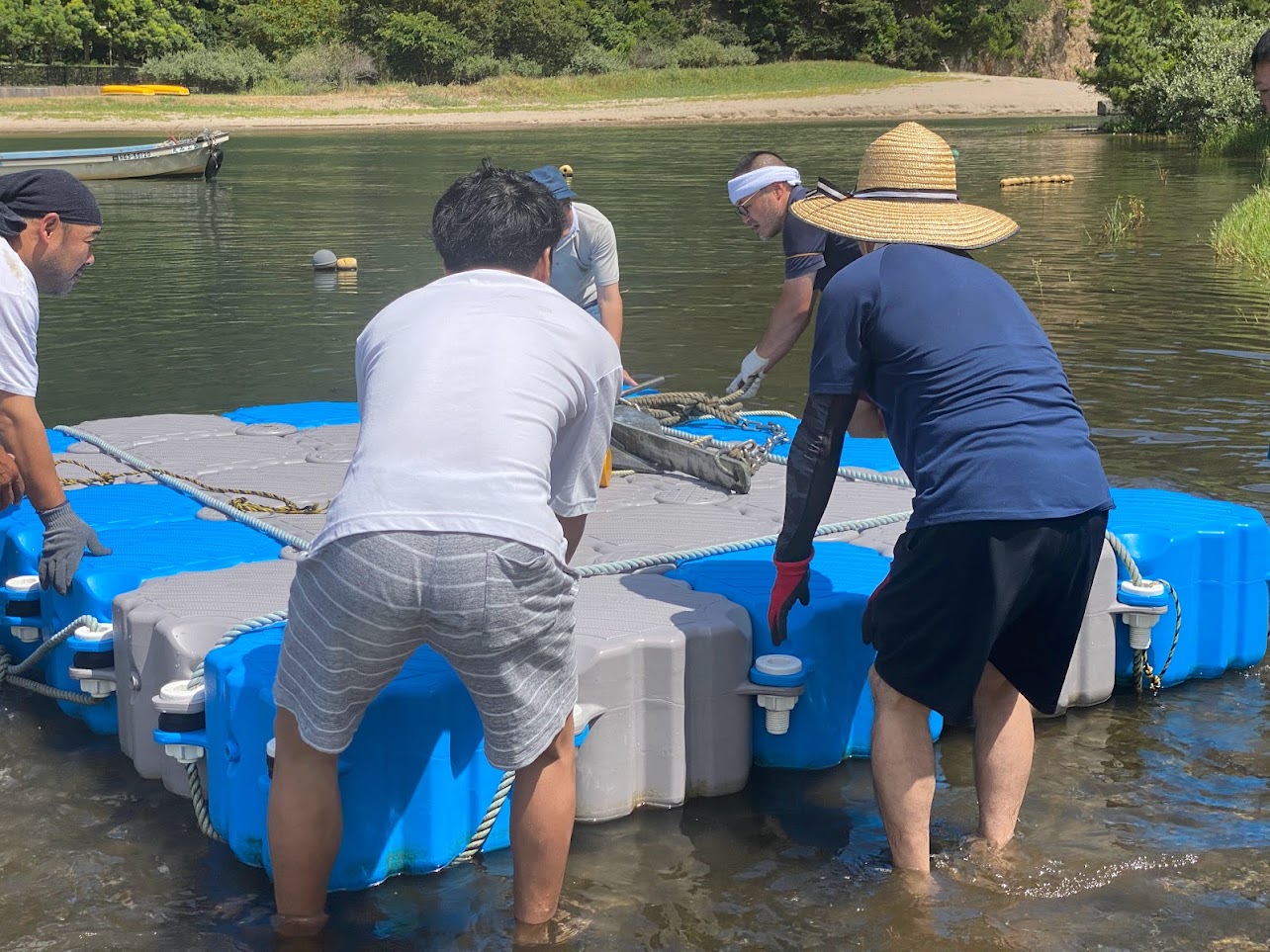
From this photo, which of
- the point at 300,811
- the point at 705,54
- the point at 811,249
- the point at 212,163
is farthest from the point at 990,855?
the point at 705,54

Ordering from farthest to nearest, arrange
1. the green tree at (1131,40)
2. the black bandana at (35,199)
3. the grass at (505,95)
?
the grass at (505,95) < the green tree at (1131,40) < the black bandana at (35,199)

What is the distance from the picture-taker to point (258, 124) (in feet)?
160

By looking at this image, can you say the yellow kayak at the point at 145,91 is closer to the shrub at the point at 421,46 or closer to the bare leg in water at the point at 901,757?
the shrub at the point at 421,46

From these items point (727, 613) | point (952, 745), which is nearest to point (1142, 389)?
point (952, 745)

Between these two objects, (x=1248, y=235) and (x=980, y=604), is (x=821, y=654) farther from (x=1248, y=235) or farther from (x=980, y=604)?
(x=1248, y=235)

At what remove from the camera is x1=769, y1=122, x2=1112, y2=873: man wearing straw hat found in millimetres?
3244

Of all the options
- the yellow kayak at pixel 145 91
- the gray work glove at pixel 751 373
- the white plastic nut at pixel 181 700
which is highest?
the yellow kayak at pixel 145 91

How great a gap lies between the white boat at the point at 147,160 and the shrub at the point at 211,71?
30.1m

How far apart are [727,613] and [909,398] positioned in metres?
1.13

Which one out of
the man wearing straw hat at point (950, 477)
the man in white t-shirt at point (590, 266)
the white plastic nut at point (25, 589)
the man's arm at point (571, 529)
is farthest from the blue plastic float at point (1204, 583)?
the white plastic nut at point (25, 589)

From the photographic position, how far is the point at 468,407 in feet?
9.40

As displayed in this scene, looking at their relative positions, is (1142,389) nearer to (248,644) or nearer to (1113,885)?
(1113,885)

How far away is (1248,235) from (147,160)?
20.8m

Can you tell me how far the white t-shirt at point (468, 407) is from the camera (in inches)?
111
